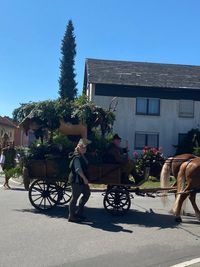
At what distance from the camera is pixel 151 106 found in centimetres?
3616

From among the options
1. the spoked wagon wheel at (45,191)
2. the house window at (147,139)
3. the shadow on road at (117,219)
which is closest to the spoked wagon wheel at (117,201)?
the shadow on road at (117,219)

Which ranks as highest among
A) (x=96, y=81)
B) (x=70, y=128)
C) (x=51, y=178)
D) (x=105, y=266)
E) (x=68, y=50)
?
(x=68, y=50)

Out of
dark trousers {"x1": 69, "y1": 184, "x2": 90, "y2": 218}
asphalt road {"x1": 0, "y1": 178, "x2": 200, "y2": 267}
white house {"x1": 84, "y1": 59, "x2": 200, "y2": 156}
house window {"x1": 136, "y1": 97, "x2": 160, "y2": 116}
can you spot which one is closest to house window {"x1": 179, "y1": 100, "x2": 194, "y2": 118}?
white house {"x1": 84, "y1": 59, "x2": 200, "y2": 156}

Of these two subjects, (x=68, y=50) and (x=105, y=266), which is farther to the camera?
(x=68, y=50)

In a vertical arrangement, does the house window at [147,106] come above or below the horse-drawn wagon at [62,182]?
above

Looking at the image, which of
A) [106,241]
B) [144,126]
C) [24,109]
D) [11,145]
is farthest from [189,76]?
[106,241]

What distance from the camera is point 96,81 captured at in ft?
115

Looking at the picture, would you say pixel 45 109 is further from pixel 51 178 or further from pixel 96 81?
pixel 96 81

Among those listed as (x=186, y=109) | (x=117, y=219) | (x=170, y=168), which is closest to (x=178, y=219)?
(x=117, y=219)

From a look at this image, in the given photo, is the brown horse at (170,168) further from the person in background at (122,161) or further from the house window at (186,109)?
the house window at (186,109)

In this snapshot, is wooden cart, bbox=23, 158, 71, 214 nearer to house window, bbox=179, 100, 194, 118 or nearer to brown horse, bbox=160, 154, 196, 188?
brown horse, bbox=160, 154, 196, 188

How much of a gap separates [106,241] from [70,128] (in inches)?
161

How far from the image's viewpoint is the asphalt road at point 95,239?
717cm

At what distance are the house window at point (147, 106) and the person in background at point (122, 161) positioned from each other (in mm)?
24410
